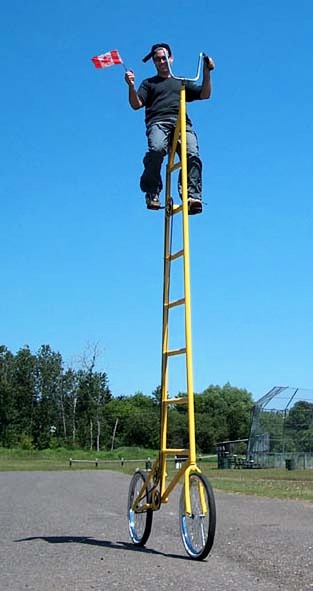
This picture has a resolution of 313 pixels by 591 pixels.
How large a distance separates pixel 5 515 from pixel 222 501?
5.25m

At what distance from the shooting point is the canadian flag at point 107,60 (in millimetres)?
7121

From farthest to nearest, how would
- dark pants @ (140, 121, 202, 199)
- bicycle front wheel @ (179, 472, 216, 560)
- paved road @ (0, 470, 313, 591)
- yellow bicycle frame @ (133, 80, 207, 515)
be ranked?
dark pants @ (140, 121, 202, 199) < yellow bicycle frame @ (133, 80, 207, 515) < bicycle front wheel @ (179, 472, 216, 560) < paved road @ (0, 470, 313, 591)

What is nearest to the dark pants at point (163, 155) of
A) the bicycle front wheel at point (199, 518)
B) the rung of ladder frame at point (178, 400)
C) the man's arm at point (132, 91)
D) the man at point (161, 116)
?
the man at point (161, 116)

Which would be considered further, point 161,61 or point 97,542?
point 97,542

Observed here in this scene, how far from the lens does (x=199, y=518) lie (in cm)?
628

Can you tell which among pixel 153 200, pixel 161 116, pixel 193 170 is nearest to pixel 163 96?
pixel 161 116

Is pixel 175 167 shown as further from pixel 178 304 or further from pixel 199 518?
pixel 199 518

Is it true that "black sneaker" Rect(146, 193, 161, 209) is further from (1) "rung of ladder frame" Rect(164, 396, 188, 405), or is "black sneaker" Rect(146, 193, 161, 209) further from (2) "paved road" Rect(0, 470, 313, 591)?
(2) "paved road" Rect(0, 470, 313, 591)

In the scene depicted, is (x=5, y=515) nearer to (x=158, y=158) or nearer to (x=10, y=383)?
(x=158, y=158)

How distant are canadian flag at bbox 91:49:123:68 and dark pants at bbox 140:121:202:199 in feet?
2.20

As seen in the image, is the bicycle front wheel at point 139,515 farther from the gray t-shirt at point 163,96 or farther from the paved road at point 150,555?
the gray t-shirt at point 163,96

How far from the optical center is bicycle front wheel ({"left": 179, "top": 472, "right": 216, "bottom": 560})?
19.8 feet

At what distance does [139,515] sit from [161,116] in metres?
3.96

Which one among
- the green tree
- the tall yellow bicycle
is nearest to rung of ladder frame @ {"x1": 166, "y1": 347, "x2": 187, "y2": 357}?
the tall yellow bicycle
